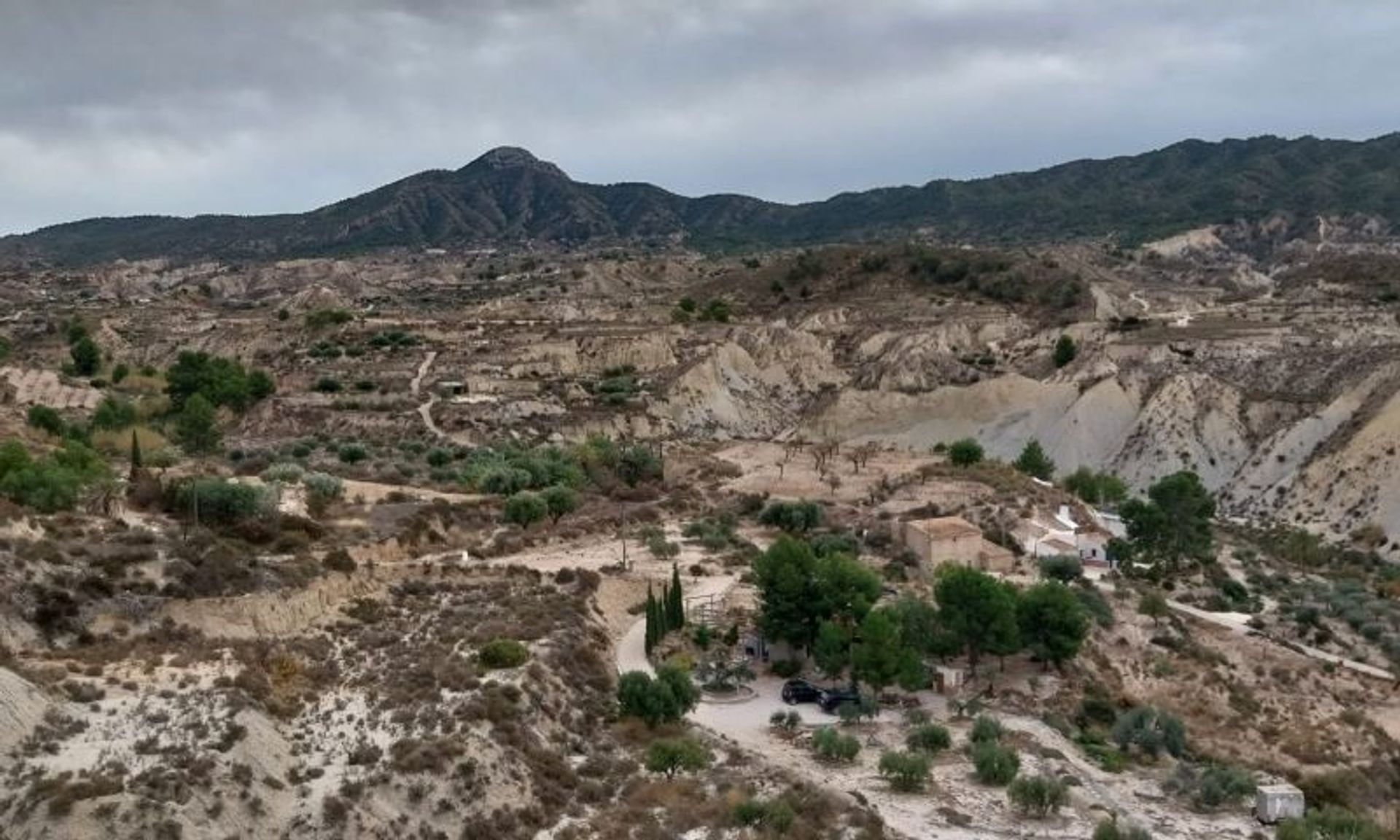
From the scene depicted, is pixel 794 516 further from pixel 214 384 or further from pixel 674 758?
pixel 214 384

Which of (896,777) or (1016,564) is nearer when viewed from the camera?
(896,777)

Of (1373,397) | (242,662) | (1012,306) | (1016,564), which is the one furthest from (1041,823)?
(1012,306)

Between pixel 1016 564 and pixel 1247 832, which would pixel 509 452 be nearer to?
pixel 1016 564

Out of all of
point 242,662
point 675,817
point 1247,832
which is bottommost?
point 1247,832

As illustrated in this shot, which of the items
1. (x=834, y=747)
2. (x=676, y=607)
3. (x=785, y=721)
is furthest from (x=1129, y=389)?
(x=834, y=747)

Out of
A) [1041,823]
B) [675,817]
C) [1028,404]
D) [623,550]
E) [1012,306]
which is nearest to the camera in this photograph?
[675,817]

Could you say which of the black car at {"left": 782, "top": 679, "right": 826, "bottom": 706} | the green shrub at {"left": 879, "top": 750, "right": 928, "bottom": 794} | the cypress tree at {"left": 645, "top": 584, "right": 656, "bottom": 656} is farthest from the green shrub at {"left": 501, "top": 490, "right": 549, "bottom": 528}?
the green shrub at {"left": 879, "top": 750, "right": 928, "bottom": 794}

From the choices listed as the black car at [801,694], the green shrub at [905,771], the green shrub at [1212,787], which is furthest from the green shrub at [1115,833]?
the black car at [801,694]

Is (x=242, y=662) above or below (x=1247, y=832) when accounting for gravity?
above
